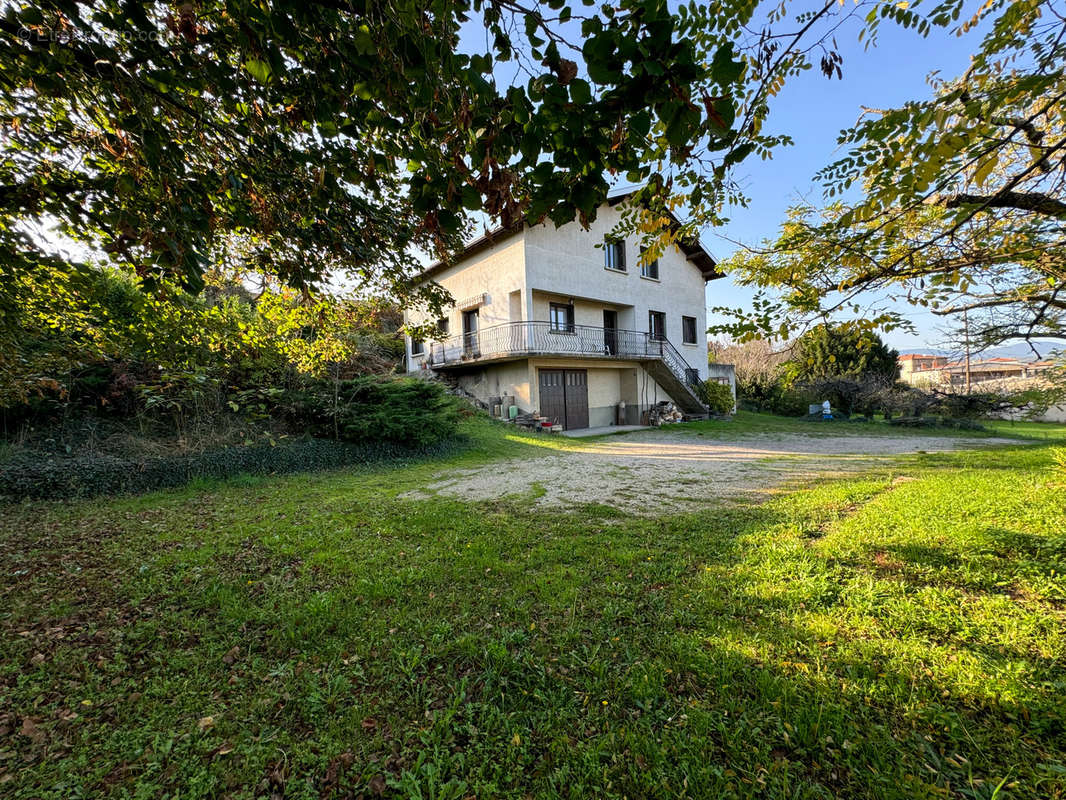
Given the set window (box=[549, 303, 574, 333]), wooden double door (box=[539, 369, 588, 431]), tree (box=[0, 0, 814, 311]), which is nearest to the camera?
tree (box=[0, 0, 814, 311])

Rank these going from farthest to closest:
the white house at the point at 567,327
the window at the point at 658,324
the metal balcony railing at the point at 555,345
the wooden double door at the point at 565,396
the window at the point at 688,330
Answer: the window at the point at 688,330 < the window at the point at 658,324 < the wooden double door at the point at 565,396 < the white house at the point at 567,327 < the metal balcony railing at the point at 555,345

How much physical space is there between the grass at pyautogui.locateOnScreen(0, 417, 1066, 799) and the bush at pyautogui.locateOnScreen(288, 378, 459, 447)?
493cm

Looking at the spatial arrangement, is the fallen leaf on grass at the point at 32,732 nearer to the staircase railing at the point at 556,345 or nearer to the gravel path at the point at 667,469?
the gravel path at the point at 667,469

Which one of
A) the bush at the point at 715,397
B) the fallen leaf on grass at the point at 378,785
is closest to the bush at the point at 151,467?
the fallen leaf on grass at the point at 378,785

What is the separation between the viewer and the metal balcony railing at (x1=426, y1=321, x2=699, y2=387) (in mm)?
14305

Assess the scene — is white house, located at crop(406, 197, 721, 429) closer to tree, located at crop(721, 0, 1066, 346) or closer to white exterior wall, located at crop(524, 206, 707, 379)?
white exterior wall, located at crop(524, 206, 707, 379)

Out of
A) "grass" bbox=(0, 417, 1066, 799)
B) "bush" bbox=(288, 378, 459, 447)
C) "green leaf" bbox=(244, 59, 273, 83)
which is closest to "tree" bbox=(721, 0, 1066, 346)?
"grass" bbox=(0, 417, 1066, 799)

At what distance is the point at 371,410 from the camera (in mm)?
9523

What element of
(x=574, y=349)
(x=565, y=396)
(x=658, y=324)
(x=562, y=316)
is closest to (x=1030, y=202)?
(x=574, y=349)

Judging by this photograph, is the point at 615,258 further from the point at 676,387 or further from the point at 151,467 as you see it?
the point at 151,467

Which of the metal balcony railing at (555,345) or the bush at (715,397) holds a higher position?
the metal balcony railing at (555,345)

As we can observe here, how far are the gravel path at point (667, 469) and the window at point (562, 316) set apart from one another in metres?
5.20

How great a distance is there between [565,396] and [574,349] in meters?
1.91

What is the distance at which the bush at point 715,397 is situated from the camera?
750 inches
